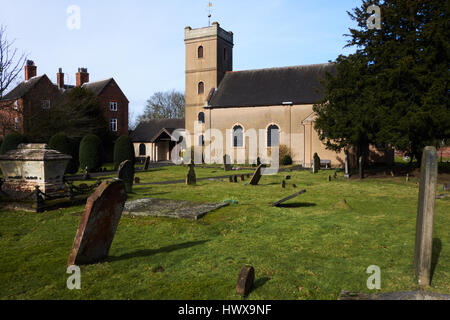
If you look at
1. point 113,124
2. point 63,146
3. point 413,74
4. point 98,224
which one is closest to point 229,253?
point 98,224

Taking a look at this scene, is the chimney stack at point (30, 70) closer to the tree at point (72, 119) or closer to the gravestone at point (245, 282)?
the tree at point (72, 119)

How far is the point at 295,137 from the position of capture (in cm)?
3416

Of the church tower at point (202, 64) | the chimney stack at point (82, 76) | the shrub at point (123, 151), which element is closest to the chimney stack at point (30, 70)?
the chimney stack at point (82, 76)

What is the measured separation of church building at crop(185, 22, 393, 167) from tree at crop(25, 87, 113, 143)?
10.9 metres

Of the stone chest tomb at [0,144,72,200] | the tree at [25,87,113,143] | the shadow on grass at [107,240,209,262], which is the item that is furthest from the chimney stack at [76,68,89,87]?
the shadow on grass at [107,240,209,262]

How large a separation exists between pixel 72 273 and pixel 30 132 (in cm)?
2767

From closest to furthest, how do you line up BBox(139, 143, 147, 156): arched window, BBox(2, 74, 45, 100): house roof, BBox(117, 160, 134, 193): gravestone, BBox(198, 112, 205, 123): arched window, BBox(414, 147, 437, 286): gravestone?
BBox(414, 147, 437, 286): gravestone < BBox(117, 160, 134, 193): gravestone < BBox(2, 74, 45, 100): house roof < BBox(198, 112, 205, 123): arched window < BBox(139, 143, 147, 156): arched window

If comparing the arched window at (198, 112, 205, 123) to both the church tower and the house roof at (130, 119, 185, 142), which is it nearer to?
the church tower

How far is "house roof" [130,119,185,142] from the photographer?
45.9m

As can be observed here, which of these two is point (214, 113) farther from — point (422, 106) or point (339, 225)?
point (339, 225)

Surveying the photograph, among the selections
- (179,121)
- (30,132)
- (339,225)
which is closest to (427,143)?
(339,225)

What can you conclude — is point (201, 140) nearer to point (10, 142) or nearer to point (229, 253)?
point (10, 142)

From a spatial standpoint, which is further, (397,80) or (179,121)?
(179,121)
